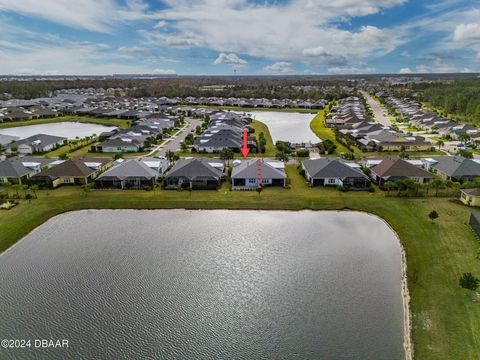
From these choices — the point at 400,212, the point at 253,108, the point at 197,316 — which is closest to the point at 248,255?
the point at 197,316

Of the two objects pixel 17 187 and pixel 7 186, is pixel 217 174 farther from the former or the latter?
pixel 7 186

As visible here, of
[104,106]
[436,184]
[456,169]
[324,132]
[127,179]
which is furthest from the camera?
[104,106]

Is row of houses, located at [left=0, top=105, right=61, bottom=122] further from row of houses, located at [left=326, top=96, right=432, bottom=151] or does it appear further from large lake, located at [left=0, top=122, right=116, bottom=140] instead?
row of houses, located at [left=326, top=96, right=432, bottom=151]

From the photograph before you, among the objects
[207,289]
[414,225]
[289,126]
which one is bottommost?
[207,289]

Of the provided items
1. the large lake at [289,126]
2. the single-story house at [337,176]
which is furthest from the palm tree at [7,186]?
the large lake at [289,126]

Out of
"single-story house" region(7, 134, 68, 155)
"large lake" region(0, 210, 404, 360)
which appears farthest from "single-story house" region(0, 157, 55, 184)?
"large lake" region(0, 210, 404, 360)

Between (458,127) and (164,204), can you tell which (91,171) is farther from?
(458,127)

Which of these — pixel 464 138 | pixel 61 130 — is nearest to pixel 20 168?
pixel 61 130
